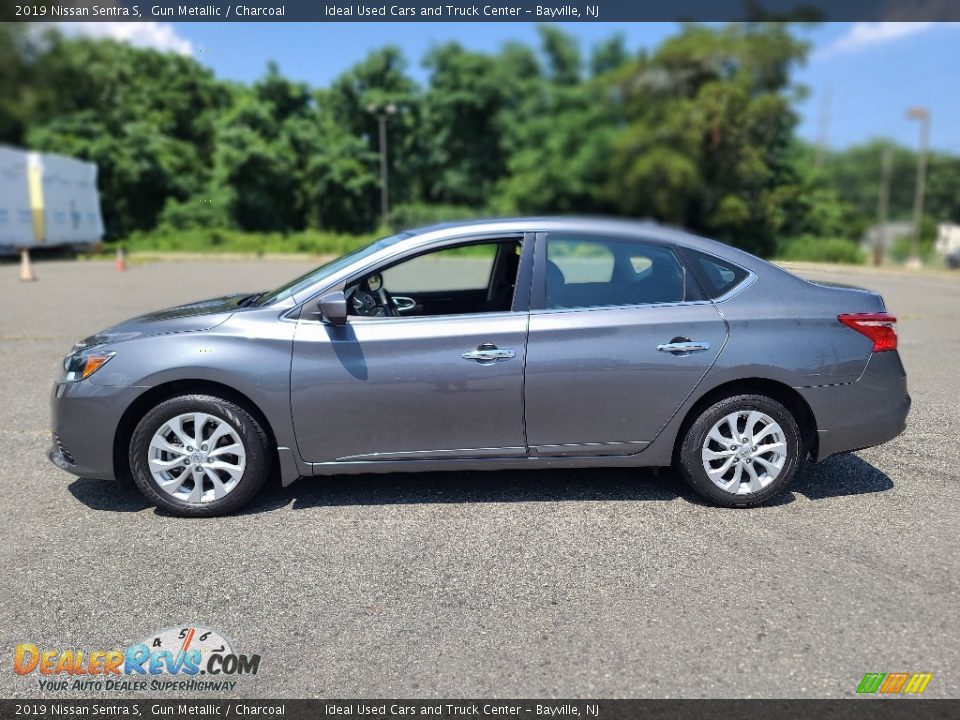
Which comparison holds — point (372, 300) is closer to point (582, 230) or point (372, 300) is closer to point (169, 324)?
point (169, 324)

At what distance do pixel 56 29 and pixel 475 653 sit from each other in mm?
23054

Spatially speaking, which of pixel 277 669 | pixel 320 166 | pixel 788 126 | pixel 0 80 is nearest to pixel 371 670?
pixel 277 669

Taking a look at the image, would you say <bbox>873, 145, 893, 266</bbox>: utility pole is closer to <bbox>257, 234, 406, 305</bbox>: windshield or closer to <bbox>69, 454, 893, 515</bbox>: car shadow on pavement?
<bbox>69, 454, 893, 515</bbox>: car shadow on pavement

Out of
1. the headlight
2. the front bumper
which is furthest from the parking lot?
the headlight

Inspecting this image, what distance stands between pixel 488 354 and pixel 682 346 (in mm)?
1057

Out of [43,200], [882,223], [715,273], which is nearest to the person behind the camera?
[715,273]

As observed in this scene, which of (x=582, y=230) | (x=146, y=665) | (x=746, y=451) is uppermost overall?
(x=582, y=230)

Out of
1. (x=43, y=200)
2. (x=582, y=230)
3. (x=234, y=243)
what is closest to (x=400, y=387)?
(x=582, y=230)

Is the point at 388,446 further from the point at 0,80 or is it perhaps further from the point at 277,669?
the point at 0,80

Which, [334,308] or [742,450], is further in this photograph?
[742,450]

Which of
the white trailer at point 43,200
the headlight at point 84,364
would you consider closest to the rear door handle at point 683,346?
the headlight at point 84,364

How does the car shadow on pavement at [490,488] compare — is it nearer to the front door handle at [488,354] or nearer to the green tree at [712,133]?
the front door handle at [488,354]

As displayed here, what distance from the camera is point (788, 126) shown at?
42719 millimetres

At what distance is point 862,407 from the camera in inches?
174
